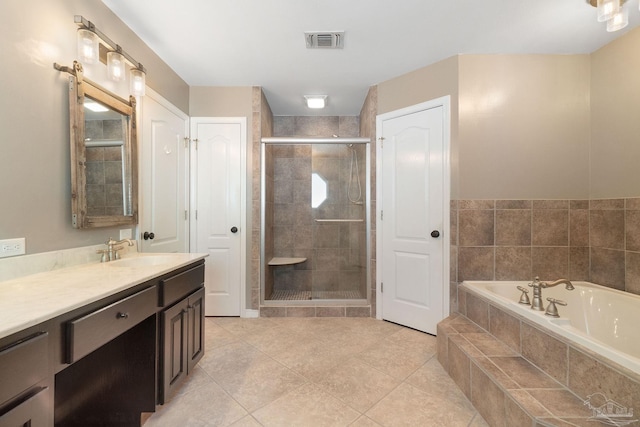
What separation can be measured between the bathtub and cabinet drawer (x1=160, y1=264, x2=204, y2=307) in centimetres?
203

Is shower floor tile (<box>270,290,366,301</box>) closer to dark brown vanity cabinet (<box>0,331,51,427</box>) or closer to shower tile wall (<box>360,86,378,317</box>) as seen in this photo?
shower tile wall (<box>360,86,378,317</box>)

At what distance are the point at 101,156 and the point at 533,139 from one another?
3.31 meters

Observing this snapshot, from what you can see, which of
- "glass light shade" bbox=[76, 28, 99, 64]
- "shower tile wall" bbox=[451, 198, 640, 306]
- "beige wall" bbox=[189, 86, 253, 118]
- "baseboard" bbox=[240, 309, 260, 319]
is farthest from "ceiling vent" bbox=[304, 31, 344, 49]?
"baseboard" bbox=[240, 309, 260, 319]

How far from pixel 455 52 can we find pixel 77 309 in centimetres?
298

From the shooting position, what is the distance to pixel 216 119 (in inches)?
108

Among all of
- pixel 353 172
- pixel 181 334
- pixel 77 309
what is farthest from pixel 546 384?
pixel 353 172

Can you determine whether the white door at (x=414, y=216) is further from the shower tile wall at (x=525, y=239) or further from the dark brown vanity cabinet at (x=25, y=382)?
the dark brown vanity cabinet at (x=25, y=382)

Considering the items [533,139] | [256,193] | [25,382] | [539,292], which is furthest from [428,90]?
[25,382]

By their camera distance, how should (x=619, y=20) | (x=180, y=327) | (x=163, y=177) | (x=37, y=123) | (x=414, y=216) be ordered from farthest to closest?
(x=414, y=216) < (x=163, y=177) < (x=180, y=327) < (x=619, y=20) < (x=37, y=123)

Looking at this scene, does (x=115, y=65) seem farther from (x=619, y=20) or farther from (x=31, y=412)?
(x=619, y=20)

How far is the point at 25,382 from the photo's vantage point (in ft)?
2.34

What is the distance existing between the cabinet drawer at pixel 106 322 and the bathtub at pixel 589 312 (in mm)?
2057

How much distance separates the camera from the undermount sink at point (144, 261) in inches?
63.6

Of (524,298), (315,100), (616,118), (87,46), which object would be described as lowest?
(524,298)
